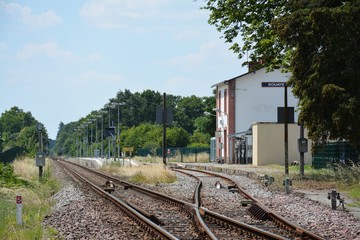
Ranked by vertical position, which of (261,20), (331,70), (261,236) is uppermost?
(261,20)

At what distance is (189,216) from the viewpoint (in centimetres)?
1566

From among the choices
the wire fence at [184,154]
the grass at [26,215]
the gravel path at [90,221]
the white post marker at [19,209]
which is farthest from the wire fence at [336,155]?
the wire fence at [184,154]

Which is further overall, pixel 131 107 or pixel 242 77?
pixel 131 107

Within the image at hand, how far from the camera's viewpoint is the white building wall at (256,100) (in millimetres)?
66312

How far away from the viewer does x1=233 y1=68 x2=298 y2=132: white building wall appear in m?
66.3

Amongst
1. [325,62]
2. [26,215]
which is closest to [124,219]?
[26,215]

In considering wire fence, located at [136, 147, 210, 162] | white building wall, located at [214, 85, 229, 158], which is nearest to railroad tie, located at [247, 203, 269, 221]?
white building wall, located at [214, 85, 229, 158]

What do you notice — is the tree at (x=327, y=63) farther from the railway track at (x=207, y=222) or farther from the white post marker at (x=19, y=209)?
the white post marker at (x=19, y=209)

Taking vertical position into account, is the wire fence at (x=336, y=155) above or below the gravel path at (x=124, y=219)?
above

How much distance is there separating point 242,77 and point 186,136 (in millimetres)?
49129

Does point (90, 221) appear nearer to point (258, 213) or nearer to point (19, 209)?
point (19, 209)

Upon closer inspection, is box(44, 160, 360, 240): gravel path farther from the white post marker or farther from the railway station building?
the railway station building

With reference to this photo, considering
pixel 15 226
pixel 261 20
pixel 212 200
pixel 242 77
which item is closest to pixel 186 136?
pixel 242 77

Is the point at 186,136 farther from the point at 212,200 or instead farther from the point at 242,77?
the point at 212,200
